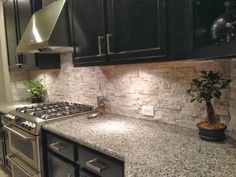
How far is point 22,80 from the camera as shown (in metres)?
3.71

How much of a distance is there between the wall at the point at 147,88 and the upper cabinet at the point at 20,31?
0.28 meters

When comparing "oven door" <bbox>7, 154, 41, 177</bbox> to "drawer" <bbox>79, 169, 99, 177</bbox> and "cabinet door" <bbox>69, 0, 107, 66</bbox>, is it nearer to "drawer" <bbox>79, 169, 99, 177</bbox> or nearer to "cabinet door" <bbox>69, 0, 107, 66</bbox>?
"drawer" <bbox>79, 169, 99, 177</bbox>

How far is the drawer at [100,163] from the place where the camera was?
127 centimetres

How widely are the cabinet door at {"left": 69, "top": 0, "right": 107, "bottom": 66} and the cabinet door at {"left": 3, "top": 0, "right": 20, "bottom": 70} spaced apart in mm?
1456

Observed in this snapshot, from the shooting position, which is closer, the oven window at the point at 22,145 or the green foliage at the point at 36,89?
the oven window at the point at 22,145

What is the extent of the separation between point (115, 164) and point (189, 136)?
1.70ft

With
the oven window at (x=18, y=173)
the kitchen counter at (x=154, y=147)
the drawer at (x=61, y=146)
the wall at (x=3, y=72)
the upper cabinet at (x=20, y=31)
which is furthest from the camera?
the wall at (x=3, y=72)

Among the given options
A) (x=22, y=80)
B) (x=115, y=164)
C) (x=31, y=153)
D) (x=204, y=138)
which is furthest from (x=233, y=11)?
(x=22, y=80)

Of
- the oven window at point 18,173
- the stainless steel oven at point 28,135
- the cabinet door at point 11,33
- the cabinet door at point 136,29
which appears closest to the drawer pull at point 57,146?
the stainless steel oven at point 28,135

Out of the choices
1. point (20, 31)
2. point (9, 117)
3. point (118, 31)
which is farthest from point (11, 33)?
point (118, 31)

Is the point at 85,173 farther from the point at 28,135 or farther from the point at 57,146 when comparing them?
the point at 28,135

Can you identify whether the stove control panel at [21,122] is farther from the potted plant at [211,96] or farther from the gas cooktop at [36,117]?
the potted plant at [211,96]

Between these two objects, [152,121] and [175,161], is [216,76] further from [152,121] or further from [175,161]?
[152,121]

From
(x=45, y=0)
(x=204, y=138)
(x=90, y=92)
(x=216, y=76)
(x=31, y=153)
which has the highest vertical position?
(x=45, y=0)
